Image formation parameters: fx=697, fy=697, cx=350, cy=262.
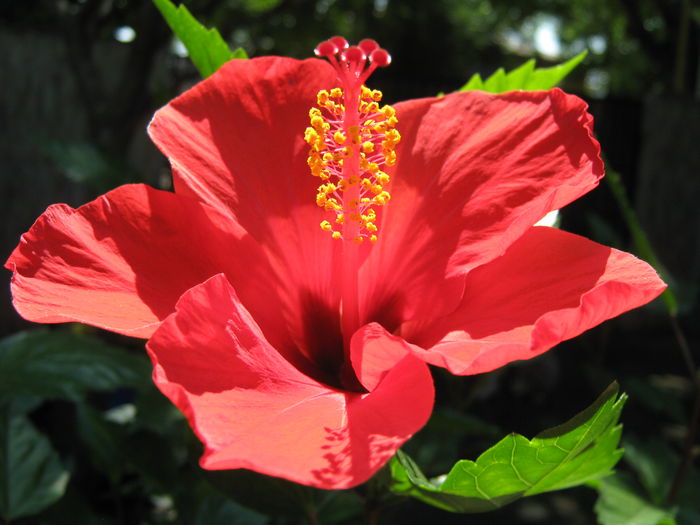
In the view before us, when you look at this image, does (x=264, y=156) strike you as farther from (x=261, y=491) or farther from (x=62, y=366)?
(x=62, y=366)

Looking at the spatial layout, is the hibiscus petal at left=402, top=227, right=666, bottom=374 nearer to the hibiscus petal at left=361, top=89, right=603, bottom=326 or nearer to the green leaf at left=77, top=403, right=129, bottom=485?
the hibiscus petal at left=361, top=89, right=603, bottom=326

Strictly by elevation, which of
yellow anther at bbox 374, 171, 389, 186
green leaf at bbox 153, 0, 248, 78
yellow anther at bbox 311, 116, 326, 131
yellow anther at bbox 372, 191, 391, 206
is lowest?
yellow anther at bbox 372, 191, 391, 206

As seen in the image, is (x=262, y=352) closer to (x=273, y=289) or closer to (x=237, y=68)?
(x=273, y=289)

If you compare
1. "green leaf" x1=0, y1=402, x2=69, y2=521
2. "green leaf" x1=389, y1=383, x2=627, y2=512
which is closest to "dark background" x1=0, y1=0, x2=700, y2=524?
"green leaf" x1=0, y1=402, x2=69, y2=521

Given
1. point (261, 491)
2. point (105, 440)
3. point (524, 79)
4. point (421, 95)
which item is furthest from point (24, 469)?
point (421, 95)

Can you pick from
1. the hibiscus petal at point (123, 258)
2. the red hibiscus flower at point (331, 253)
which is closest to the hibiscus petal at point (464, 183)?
the red hibiscus flower at point (331, 253)

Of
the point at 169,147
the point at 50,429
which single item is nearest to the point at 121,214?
the point at 169,147
